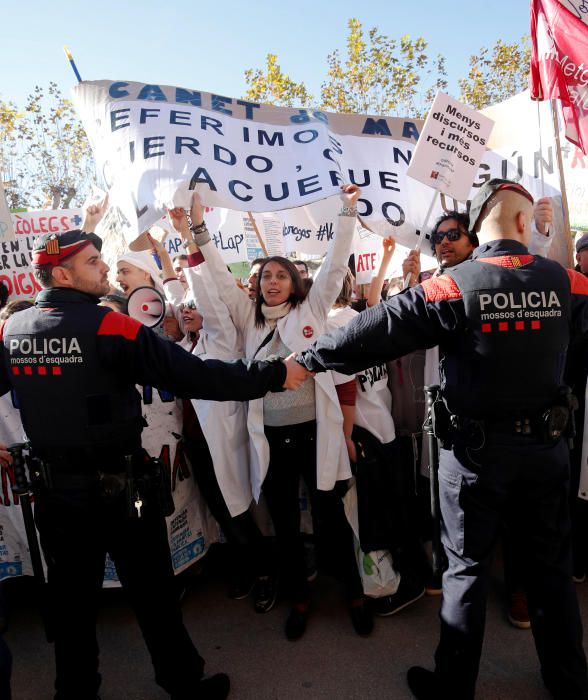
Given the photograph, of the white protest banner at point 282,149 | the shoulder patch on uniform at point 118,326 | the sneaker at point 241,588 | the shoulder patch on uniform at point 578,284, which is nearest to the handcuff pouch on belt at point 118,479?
the shoulder patch on uniform at point 118,326

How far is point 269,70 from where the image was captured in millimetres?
19250

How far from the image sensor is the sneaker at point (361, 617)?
2.90 m

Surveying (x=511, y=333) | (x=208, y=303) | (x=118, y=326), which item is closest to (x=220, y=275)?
(x=208, y=303)

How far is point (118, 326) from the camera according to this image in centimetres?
219

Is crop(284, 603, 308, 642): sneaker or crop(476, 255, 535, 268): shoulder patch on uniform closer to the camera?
crop(476, 255, 535, 268): shoulder patch on uniform

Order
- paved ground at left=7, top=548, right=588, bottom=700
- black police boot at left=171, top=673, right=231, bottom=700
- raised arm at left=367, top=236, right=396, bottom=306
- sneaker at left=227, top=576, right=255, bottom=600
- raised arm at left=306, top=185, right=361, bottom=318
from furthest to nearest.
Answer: raised arm at left=367, top=236, right=396, bottom=306 < sneaker at left=227, top=576, right=255, bottom=600 < raised arm at left=306, top=185, right=361, bottom=318 < paved ground at left=7, top=548, right=588, bottom=700 < black police boot at left=171, top=673, right=231, bottom=700

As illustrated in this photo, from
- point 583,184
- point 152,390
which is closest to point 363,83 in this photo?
point 583,184

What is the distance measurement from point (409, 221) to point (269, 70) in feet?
58.9

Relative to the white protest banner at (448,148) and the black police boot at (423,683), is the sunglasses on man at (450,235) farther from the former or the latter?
the black police boot at (423,683)

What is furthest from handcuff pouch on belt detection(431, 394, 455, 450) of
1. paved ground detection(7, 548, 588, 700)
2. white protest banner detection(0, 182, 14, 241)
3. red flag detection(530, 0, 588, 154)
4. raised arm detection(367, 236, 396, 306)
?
white protest banner detection(0, 182, 14, 241)

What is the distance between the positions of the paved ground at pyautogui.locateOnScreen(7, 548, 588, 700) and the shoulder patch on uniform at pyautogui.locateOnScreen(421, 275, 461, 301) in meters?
1.77

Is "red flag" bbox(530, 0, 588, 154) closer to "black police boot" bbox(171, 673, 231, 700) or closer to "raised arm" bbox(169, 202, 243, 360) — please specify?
"raised arm" bbox(169, 202, 243, 360)

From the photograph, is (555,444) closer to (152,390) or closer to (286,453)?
(286,453)

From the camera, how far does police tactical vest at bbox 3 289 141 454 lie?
84.7 inches
